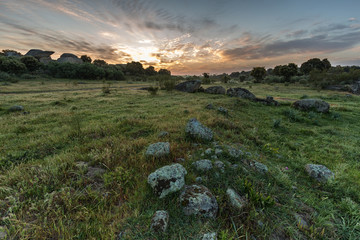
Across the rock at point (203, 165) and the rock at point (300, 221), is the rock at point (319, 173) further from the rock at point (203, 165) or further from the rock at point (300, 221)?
the rock at point (203, 165)

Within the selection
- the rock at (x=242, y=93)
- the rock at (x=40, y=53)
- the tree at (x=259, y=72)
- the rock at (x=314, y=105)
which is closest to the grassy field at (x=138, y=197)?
the rock at (x=314, y=105)

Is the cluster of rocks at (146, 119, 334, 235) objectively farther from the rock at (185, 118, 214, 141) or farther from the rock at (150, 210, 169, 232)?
the rock at (185, 118, 214, 141)

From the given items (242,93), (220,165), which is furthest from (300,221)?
(242,93)

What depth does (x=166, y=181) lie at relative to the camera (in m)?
2.64

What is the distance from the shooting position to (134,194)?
260cm

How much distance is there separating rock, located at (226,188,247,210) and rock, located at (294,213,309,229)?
34.0 inches

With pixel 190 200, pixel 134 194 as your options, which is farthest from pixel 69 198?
pixel 190 200

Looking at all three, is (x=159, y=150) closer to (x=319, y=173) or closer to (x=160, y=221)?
(x=160, y=221)

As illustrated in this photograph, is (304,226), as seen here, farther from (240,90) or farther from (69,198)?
(240,90)

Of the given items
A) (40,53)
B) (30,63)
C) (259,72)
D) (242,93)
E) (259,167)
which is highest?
(40,53)

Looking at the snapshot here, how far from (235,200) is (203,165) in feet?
3.36

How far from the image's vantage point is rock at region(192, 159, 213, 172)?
3.31 m

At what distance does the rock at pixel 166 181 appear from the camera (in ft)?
8.46

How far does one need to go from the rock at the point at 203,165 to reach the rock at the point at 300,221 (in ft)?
5.52
